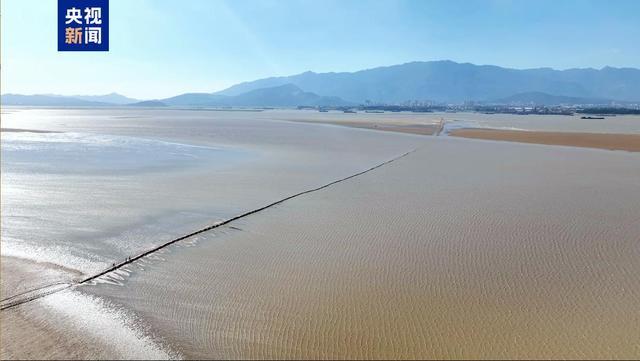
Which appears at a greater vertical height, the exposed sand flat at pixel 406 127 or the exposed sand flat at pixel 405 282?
the exposed sand flat at pixel 406 127

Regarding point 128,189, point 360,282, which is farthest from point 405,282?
point 128,189

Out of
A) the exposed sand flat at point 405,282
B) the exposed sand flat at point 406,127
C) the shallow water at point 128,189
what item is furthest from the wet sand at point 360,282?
the exposed sand flat at point 406,127

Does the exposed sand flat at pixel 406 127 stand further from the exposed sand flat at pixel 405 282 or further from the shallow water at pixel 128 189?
the exposed sand flat at pixel 405 282

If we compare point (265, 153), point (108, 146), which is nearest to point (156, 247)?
point (265, 153)

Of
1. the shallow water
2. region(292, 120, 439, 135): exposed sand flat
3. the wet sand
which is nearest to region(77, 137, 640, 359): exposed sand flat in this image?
the wet sand

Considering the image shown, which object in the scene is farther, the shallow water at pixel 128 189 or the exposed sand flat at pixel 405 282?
the shallow water at pixel 128 189

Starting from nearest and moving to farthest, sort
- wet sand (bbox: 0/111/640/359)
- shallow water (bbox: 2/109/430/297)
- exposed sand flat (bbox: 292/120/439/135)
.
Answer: wet sand (bbox: 0/111/640/359)
shallow water (bbox: 2/109/430/297)
exposed sand flat (bbox: 292/120/439/135)

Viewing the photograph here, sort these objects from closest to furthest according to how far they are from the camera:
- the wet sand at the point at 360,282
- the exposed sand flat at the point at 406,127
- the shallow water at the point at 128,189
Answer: the wet sand at the point at 360,282
the shallow water at the point at 128,189
the exposed sand flat at the point at 406,127

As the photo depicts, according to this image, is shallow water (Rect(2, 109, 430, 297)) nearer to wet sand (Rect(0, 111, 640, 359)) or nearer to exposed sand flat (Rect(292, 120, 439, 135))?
wet sand (Rect(0, 111, 640, 359))
